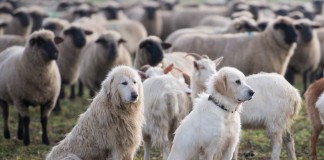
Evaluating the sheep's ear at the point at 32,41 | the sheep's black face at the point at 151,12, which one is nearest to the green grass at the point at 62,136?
the sheep's ear at the point at 32,41

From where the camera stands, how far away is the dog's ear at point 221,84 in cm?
781

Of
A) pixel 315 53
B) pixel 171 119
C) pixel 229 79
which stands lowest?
pixel 315 53

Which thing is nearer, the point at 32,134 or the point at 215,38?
the point at 32,134

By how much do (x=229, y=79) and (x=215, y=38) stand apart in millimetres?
7379

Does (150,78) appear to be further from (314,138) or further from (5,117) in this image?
(5,117)

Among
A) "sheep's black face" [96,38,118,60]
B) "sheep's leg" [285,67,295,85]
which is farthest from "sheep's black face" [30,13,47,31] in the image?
"sheep's leg" [285,67,295,85]

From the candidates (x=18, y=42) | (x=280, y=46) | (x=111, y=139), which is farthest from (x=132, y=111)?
(x=18, y=42)

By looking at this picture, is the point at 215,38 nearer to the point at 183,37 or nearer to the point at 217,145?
the point at 183,37

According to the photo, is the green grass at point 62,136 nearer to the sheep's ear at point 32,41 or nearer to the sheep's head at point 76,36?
the sheep's ear at point 32,41

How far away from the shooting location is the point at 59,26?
17578 millimetres

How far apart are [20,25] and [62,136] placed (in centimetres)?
856

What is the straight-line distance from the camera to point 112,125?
828cm

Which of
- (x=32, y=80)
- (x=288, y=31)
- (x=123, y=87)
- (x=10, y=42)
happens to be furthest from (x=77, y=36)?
(x=123, y=87)

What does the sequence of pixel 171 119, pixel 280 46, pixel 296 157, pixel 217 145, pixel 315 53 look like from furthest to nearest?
pixel 315 53
pixel 280 46
pixel 296 157
pixel 171 119
pixel 217 145
